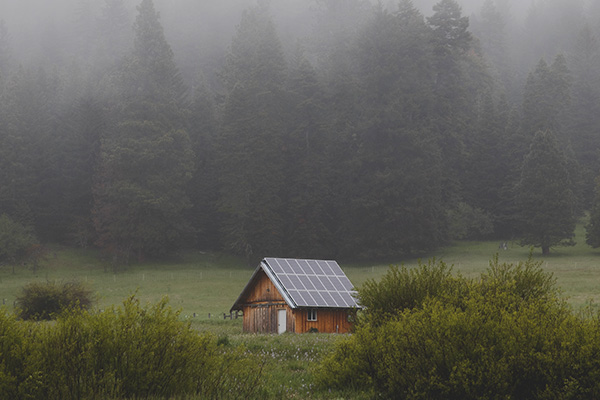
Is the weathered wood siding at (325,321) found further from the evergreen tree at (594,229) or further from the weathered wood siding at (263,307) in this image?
the evergreen tree at (594,229)

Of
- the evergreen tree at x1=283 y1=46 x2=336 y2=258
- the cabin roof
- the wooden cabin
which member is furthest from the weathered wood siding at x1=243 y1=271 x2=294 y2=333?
the evergreen tree at x1=283 y1=46 x2=336 y2=258

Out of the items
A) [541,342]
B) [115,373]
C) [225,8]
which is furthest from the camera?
[225,8]

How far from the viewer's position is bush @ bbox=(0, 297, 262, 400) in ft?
32.4

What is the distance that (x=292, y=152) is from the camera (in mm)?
78750

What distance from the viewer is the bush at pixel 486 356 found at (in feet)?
36.3

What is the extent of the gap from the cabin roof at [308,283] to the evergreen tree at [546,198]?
3965cm

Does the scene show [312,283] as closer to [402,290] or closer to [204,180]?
[402,290]

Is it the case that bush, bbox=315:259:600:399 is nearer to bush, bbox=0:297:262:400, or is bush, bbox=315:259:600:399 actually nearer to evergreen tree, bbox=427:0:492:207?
bush, bbox=0:297:262:400

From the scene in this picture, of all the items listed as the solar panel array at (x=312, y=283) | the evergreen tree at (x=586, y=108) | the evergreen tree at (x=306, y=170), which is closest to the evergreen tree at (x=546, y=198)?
the evergreen tree at (x=586, y=108)

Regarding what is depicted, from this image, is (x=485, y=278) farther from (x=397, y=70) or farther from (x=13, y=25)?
(x=13, y=25)

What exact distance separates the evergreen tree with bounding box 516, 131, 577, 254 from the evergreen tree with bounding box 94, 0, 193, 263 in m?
35.6

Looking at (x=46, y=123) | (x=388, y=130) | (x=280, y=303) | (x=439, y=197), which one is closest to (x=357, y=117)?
(x=388, y=130)

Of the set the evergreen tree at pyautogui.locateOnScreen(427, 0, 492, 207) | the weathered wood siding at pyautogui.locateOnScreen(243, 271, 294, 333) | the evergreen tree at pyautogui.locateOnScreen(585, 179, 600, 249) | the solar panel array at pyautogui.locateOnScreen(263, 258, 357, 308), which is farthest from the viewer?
the evergreen tree at pyautogui.locateOnScreen(427, 0, 492, 207)

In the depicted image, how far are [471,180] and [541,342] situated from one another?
77.4m
